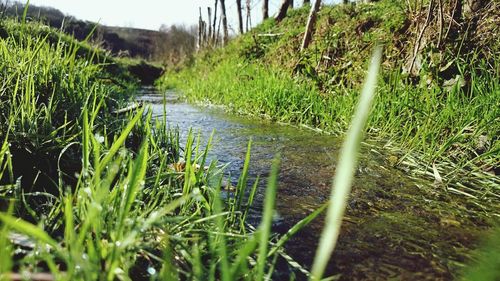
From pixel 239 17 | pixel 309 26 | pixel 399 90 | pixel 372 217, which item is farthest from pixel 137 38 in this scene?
pixel 372 217

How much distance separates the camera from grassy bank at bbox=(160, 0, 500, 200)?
185 centimetres

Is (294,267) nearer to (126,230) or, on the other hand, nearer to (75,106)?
(126,230)

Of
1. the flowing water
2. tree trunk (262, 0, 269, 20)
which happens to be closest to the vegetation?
tree trunk (262, 0, 269, 20)

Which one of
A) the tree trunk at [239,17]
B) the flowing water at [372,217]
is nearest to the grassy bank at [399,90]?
the flowing water at [372,217]

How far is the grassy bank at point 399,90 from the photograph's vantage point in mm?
1846

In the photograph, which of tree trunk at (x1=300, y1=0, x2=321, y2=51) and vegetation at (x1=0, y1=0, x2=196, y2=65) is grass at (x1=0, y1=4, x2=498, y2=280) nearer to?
tree trunk at (x1=300, y1=0, x2=321, y2=51)

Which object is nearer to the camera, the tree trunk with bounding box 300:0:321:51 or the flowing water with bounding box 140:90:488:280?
the flowing water with bounding box 140:90:488:280

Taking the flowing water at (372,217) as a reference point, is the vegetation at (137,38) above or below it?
above

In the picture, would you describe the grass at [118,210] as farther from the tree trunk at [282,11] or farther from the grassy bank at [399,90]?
the tree trunk at [282,11]

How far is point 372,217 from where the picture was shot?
122 cm

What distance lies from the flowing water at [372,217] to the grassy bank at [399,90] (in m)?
0.25

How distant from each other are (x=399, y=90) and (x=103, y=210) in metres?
2.48

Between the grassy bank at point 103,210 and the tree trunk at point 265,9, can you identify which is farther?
the tree trunk at point 265,9

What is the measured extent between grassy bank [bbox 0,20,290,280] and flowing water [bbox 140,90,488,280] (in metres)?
0.18
